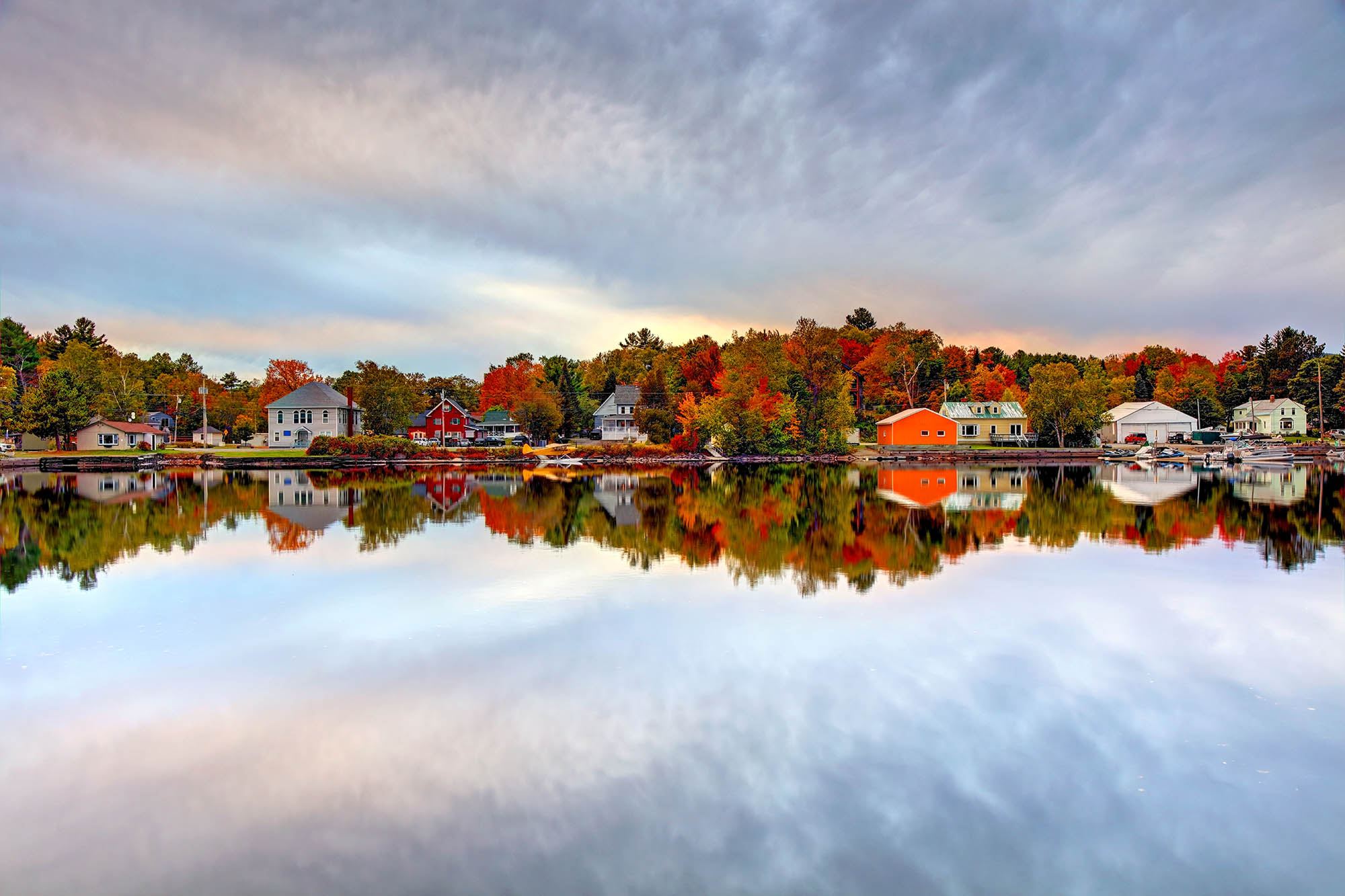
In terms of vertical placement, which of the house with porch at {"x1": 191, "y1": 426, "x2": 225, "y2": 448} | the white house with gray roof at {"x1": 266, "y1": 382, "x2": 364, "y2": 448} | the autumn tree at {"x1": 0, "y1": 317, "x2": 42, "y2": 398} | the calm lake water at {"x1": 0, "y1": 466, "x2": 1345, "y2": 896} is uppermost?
the autumn tree at {"x1": 0, "y1": 317, "x2": 42, "y2": 398}

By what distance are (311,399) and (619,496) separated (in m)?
53.7

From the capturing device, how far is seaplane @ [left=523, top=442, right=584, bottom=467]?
58375 millimetres

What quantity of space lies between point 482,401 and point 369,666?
92.4 metres

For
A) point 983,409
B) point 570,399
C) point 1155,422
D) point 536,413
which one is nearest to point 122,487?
point 536,413

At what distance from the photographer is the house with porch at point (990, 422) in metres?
72.3

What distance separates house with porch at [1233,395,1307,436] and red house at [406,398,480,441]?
86644 millimetres

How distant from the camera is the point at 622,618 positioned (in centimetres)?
1077

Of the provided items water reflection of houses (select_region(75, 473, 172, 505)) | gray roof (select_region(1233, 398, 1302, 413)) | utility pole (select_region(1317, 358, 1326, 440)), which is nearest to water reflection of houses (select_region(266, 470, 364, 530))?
water reflection of houses (select_region(75, 473, 172, 505))

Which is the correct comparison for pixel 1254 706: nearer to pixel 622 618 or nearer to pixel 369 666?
pixel 622 618

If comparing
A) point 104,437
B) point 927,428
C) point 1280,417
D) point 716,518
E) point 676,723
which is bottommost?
point 716,518

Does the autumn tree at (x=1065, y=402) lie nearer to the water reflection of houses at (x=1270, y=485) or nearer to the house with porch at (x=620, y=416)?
the water reflection of houses at (x=1270, y=485)

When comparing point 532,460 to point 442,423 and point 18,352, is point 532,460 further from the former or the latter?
point 18,352

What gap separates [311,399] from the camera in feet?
240

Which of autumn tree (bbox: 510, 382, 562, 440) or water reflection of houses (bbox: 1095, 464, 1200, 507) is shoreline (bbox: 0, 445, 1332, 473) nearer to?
water reflection of houses (bbox: 1095, 464, 1200, 507)
